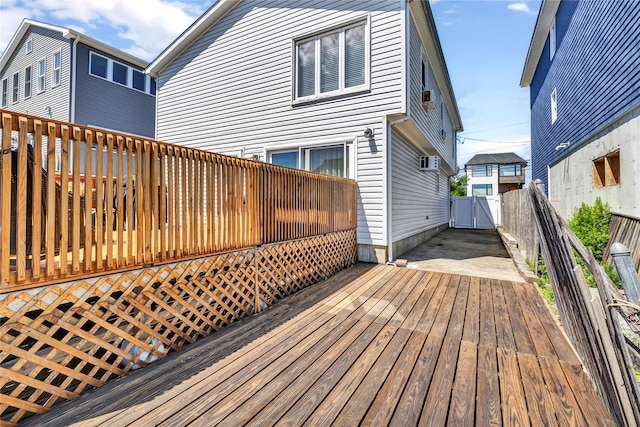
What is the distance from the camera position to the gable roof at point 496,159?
33594mm

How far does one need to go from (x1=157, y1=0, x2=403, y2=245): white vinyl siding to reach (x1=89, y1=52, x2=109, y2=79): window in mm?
4783

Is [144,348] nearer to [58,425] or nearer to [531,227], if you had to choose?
[58,425]

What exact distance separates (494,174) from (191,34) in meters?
35.0

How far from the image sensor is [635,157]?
5.02 meters

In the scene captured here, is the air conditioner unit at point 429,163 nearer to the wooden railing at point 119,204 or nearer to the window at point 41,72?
the wooden railing at point 119,204

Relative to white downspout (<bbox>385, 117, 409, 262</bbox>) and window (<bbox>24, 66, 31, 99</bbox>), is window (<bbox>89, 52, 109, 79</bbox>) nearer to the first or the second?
window (<bbox>24, 66, 31, 99</bbox>)

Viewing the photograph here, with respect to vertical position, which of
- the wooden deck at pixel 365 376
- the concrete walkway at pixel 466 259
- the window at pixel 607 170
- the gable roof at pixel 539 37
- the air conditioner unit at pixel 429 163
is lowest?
the wooden deck at pixel 365 376

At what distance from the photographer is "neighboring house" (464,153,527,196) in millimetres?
33281

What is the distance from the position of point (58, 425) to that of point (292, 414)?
1450 mm

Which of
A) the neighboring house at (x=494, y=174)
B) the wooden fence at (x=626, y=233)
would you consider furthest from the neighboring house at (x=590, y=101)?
the neighboring house at (x=494, y=174)

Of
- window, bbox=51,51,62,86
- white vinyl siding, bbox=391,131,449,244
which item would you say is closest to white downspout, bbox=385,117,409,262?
white vinyl siding, bbox=391,131,449,244

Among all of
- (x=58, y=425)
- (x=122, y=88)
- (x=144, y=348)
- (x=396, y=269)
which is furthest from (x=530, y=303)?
(x=122, y=88)

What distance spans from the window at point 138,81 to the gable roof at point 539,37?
1615 cm

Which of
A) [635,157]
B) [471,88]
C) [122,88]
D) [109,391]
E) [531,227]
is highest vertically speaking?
[471,88]
